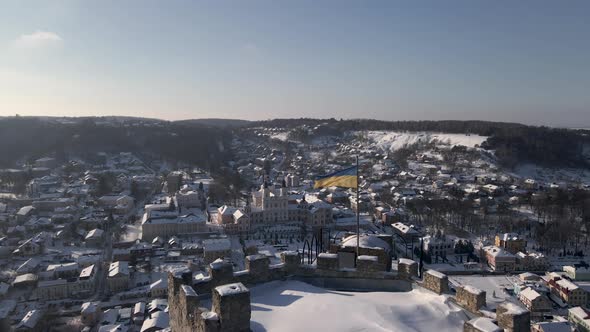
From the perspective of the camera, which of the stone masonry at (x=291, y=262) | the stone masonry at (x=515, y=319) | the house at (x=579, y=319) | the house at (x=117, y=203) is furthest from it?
the house at (x=117, y=203)

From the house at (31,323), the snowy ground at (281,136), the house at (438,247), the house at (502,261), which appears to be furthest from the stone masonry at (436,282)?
the snowy ground at (281,136)

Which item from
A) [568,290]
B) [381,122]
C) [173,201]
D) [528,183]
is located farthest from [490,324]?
[381,122]

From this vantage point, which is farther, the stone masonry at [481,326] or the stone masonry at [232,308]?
the stone masonry at [232,308]

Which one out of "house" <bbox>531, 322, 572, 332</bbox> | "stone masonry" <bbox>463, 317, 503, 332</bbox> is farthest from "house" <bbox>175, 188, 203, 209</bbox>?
"stone masonry" <bbox>463, 317, 503, 332</bbox>

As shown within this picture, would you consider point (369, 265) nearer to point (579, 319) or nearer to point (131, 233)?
point (579, 319)

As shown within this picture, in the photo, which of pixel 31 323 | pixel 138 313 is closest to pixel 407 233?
pixel 138 313

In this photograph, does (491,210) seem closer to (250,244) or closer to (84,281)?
(250,244)

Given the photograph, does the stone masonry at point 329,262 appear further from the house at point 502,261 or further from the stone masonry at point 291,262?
the house at point 502,261
